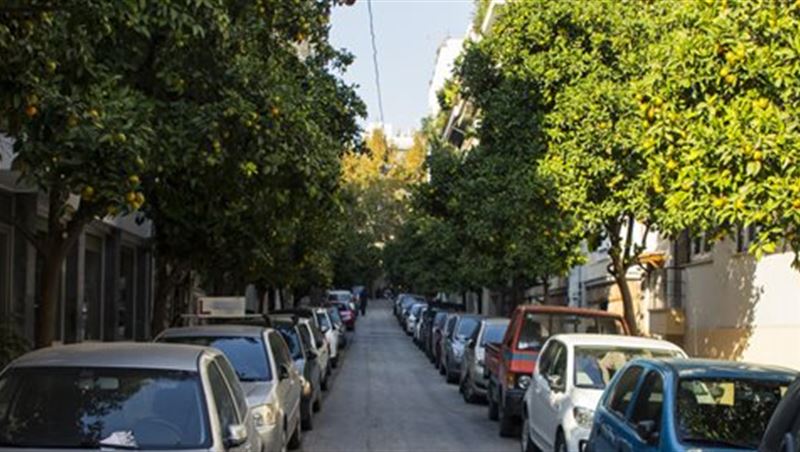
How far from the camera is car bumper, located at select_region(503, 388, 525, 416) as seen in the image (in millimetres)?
16484

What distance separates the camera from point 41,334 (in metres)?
12.7

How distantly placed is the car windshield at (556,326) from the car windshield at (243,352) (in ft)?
16.7

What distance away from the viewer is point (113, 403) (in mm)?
7270

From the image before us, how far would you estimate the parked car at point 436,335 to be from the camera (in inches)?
1305

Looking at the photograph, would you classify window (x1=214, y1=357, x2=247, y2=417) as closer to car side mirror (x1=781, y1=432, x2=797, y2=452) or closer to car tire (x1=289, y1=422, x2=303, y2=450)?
car side mirror (x1=781, y1=432, x2=797, y2=452)

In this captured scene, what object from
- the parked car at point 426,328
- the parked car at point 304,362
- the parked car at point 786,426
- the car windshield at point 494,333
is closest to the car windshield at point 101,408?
the parked car at point 786,426

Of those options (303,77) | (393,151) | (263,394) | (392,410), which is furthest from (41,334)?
(393,151)

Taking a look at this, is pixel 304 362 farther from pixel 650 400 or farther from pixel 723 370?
pixel 723 370

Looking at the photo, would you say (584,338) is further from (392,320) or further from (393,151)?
(393,151)

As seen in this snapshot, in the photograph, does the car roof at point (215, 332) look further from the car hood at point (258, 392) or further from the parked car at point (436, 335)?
the parked car at point (436, 335)

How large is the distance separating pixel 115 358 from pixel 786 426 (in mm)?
4300

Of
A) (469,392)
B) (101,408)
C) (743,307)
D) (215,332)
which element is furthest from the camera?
(469,392)

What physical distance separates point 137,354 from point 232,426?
2.73ft

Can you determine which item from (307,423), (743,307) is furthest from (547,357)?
(743,307)
